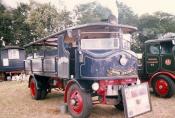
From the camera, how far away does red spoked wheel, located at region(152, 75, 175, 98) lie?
35.4ft

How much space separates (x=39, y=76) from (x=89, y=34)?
4.09 metres

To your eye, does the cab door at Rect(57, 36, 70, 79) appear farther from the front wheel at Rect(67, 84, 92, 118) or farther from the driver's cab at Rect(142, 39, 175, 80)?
the driver's cab at Rect(142, 39, 175, 80)

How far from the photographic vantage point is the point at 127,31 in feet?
30.0

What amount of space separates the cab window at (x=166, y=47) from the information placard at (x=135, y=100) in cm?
427

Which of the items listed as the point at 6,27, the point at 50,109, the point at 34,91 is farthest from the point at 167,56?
the point at 6,27

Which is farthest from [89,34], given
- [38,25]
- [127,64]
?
[38,25]

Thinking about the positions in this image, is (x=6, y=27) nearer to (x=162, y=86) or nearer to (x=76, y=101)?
(x=162, y=86)

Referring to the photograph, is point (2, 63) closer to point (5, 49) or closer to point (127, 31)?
point (5, 49)

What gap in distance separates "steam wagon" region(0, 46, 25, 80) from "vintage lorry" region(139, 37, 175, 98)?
12502 millimetres

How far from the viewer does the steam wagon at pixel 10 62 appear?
2181cm

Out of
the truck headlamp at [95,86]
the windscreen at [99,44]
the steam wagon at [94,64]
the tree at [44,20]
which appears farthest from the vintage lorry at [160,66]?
the tree at [44,20]

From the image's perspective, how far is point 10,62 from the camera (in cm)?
2220

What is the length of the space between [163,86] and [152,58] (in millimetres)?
1386

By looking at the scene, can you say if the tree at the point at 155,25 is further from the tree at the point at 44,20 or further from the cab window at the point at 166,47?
the cab window at the point at 166,47
